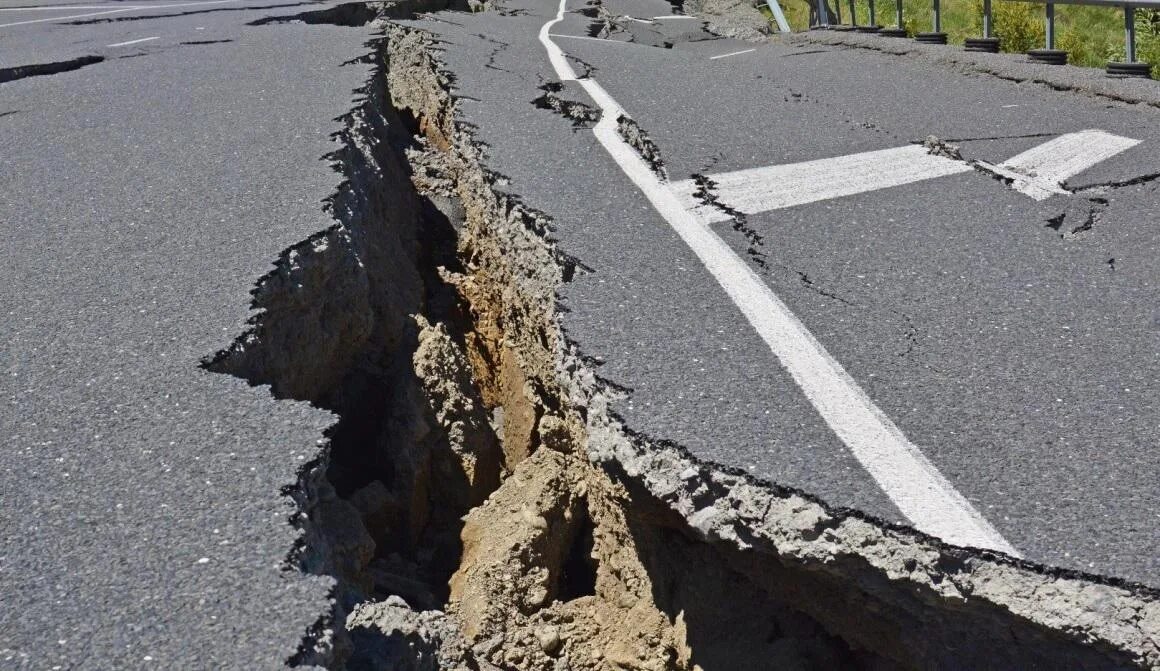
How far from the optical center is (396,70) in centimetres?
840

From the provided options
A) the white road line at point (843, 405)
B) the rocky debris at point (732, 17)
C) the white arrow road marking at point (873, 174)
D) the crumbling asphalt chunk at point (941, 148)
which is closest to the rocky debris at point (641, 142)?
the white arrow road marking at point (873, 174)

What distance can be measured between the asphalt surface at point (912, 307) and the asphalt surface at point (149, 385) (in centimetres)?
116

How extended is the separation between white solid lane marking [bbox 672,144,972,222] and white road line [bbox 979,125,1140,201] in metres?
0.28

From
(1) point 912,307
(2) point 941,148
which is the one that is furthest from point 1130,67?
(1) point 912,307

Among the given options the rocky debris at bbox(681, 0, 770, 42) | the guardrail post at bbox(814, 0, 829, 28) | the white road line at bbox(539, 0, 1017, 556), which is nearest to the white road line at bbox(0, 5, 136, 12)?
the rocky debris at bbox(681, 0, 770, 42)

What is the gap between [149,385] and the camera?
10.5 feet

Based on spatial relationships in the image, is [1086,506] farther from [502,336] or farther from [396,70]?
[396,70]

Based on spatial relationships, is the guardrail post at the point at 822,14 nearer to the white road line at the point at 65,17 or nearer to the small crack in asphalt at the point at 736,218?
the small crack in asphalt at the point at 736,218

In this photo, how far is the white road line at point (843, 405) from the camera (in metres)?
2.59

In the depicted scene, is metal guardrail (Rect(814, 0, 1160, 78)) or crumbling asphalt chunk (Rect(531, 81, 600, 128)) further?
metal guardrail (Rect(814, 0, 1160, 78))

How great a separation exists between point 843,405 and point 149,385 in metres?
2.17

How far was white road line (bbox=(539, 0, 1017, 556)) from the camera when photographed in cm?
259

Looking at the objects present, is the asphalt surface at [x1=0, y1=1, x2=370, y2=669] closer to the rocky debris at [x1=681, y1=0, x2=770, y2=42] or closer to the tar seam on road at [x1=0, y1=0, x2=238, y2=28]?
the tar seam on road at [x1=0, y1=0, x2=238, y2=28]

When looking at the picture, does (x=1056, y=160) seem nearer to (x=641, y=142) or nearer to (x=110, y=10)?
(x=641, y=142)
